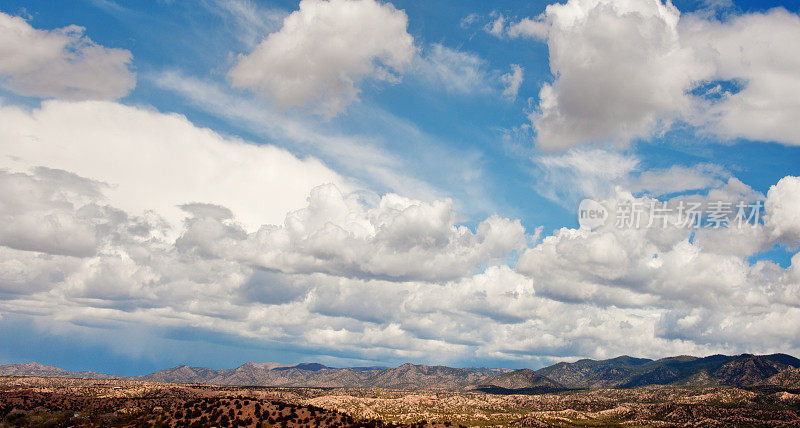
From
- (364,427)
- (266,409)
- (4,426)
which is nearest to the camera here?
(364,427)

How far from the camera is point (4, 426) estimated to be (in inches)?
7751

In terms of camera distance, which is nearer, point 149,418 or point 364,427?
point 364,427

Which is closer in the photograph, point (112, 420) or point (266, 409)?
point (266, 409)

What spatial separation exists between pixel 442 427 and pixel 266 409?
51.0 metres

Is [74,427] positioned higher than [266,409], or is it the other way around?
[266,409]

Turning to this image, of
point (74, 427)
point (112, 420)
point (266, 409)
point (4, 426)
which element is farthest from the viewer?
point (4, 426)

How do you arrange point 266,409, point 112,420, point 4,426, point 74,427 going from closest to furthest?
point 266,409 < point 74,427 < point 112,420 < point 4,426

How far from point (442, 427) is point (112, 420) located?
128538mm

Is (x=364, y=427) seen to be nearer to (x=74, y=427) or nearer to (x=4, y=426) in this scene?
(x=74, y=427)

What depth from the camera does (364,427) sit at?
131 metres

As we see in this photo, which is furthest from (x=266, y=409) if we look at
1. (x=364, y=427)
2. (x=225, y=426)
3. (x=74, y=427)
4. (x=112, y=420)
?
(x=112, y=420)

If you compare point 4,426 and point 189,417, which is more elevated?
point 189,417

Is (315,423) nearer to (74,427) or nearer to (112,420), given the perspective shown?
(74,427)

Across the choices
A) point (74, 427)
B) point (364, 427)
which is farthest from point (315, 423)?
point (74, 427)
